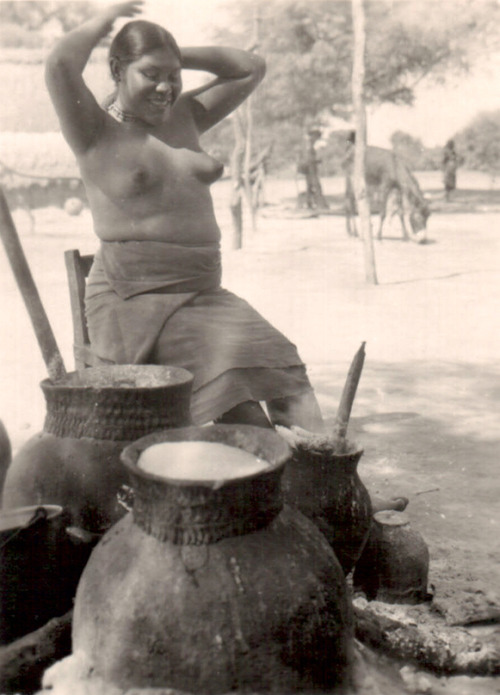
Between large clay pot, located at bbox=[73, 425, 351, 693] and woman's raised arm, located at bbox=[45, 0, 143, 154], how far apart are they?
1405 mm

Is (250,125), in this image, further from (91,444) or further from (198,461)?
(198,461)

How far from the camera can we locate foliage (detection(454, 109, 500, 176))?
1232 inches

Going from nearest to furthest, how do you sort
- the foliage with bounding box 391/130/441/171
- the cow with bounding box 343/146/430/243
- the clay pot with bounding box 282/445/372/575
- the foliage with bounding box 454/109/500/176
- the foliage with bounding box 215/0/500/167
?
the clay pot with bounding box 282/445/372/575 → the foliage with bounding box 215/0/500/167 → the cow with bounding box 343/146/430/243 → the foliage with bounding box 454/109/500/176 → the foliage with bounding box 391/130/441/171

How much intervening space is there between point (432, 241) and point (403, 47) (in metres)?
6.31

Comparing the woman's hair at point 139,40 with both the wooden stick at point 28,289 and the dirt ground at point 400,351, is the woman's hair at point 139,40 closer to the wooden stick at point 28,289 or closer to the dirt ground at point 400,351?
the wooden stick at point 28,289

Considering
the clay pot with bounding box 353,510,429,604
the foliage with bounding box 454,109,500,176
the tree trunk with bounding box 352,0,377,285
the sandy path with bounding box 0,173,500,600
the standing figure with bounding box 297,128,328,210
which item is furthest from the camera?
the foliage with bounding box 454,109,500,176

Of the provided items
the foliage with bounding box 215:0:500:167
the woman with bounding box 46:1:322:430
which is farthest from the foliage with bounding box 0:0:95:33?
the foliage with bounding box 215:0:500:167

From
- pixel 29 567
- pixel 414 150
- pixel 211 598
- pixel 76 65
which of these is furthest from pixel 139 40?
pixel 414 150

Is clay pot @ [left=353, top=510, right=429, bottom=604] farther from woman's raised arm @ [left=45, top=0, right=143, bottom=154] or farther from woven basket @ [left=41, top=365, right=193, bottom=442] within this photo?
woman's raised arm @ [left=45, top=0, right=143, bottom=154]

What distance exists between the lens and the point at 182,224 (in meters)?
2.97

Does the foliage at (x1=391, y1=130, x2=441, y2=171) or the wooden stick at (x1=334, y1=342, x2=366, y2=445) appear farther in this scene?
the foliage at (x1=391, y1=130, x2=441, y2=171)

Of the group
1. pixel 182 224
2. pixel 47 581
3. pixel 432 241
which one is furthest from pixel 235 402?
pixel 432 241

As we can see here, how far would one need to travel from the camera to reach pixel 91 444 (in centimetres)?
230

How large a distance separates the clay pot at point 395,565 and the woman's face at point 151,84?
1591mm
